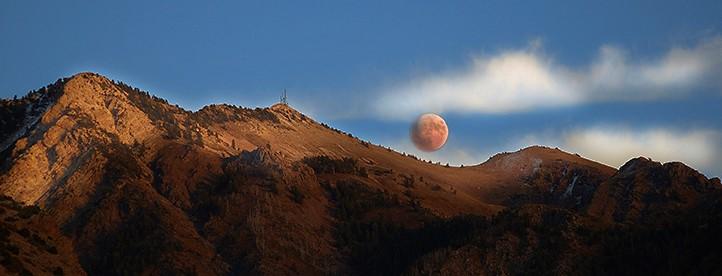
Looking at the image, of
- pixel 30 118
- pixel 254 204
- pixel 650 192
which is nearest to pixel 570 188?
pixel 650 192

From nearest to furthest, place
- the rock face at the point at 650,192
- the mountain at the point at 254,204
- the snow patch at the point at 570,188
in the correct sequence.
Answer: the mountain at the point at 254,204 → the rock face at the point at 650,192 → the snow patch at the point at 570,188

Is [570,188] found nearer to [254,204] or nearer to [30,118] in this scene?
[254,204]

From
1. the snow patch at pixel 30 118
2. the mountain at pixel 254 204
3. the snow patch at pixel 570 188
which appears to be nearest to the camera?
the mountain at pixel 254 204

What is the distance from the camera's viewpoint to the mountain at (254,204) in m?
83.1

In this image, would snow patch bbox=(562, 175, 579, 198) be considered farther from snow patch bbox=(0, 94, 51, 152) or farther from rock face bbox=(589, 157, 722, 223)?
snow patch bbox=(0, 94, 51, 152)

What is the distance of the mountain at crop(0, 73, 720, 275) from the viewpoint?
83.1m

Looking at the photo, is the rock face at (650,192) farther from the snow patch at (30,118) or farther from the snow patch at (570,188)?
the snow patch at (30,118)

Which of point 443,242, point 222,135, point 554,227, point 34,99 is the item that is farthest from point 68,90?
point 554,227

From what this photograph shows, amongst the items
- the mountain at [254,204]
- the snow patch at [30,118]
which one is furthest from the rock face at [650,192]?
the snow patch at [30,118]

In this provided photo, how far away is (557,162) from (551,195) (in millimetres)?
12759

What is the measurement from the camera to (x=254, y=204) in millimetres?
98188

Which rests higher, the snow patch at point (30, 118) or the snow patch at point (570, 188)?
the snow patch at point (570, 188)

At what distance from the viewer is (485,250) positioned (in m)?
83.2

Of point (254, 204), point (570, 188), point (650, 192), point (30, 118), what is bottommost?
point (254, 204)
